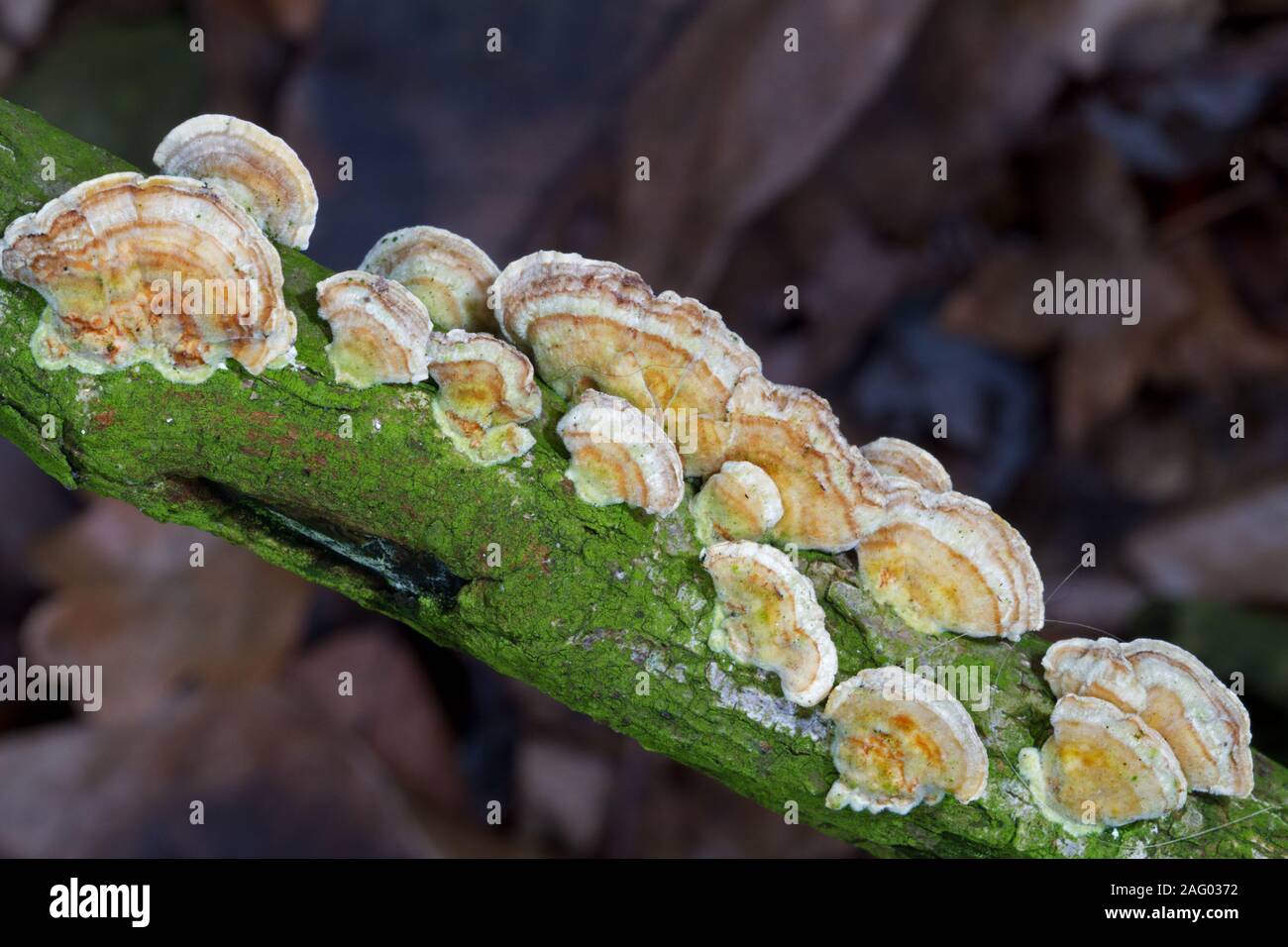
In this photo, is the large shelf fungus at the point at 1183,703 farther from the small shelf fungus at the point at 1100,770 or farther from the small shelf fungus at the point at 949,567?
the small shelf fungus at the point at 949,567

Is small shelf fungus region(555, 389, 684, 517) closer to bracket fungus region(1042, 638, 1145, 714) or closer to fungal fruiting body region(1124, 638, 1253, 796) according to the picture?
bracket fungus region(1042, 638, 1145, 714)

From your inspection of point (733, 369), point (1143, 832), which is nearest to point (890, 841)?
point (1143, 832)

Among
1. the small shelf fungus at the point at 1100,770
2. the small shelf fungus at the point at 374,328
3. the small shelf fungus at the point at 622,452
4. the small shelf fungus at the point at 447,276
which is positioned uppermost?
the small shelf fungus at the point at 447,276

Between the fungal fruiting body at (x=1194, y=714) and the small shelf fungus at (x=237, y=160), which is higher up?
the small shelf fungus at (x=237, y=160)

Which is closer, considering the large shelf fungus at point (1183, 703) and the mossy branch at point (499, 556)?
the mossy branch at point (499, 556)

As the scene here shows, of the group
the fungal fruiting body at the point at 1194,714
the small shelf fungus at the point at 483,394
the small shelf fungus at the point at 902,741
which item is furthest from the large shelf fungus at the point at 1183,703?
the small shelf fungus at the point at 483,394

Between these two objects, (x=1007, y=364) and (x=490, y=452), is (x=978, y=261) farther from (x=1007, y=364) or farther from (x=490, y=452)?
(x=490, y=452)

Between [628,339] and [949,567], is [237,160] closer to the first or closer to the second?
[628,339]
